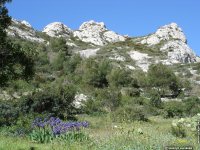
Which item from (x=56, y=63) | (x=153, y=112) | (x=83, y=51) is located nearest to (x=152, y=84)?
(x=56, y=63)

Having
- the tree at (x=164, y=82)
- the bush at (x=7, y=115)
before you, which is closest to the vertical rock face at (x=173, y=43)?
the tree at (x=164, y=82)

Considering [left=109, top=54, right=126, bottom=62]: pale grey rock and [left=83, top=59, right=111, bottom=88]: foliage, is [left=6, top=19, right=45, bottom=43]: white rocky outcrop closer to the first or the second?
[left=109, top=54, right=126, bottom=62]: pale grey rock

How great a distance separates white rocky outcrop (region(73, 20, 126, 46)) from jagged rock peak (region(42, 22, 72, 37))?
9.55ft

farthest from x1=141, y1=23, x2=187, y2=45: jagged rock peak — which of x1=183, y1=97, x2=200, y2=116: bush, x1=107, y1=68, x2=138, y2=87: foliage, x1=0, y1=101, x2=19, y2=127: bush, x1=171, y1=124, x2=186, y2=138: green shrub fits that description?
x1=171, y1=124, x2=186, y2=138: green shrub

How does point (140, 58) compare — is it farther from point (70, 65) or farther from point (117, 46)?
point (70, 65)

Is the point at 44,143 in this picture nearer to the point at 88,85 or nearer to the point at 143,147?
the point at 143,147

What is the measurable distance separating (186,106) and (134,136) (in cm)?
2673

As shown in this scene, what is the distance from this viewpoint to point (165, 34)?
11981 cm

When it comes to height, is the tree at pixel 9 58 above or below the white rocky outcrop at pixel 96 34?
below

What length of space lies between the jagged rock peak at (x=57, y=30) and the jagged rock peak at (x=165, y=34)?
22.2 m

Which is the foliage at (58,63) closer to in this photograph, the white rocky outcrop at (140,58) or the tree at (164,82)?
the tree at (164,82)

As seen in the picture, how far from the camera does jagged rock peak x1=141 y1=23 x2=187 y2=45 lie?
4623 inches

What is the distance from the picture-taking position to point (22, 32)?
A: 90.8 m

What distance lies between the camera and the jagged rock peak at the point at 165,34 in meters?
117
